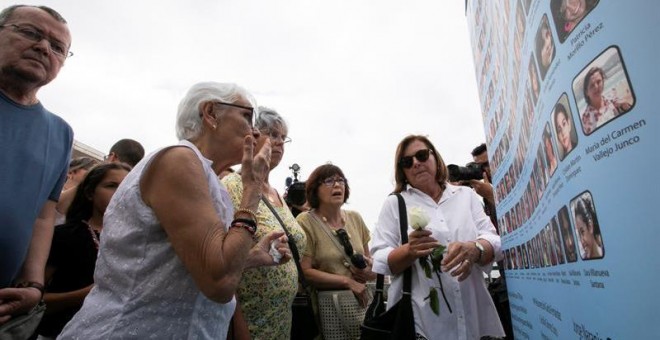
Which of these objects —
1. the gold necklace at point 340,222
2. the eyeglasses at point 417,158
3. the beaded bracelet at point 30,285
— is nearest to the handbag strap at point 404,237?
the eyeglasses at point 417,158

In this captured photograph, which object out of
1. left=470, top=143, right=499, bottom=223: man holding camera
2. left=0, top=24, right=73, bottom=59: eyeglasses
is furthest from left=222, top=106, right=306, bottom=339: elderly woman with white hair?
left=470, top=143, right=499, bottom=223: man holding camera

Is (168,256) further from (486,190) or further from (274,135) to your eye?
(486,190)

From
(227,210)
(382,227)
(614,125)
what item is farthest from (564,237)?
(382,227)

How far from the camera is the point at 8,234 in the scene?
164 centimetres

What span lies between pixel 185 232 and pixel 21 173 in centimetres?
92

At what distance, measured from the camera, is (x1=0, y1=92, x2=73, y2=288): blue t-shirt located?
5.41 ft

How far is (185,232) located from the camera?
134 cm

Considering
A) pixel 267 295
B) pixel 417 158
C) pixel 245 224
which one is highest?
pixel 417 158

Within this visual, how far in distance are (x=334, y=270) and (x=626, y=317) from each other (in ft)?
8.70

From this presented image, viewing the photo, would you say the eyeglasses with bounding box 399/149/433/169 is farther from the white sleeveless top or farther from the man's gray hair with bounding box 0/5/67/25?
the man's gray hair with bounding box 0/5/67/25

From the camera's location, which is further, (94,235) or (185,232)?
(94,235)

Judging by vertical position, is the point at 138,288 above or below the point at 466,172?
below

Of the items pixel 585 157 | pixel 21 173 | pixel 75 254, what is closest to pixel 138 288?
pixel 21 173

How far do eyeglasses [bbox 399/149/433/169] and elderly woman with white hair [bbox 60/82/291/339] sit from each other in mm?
1449
